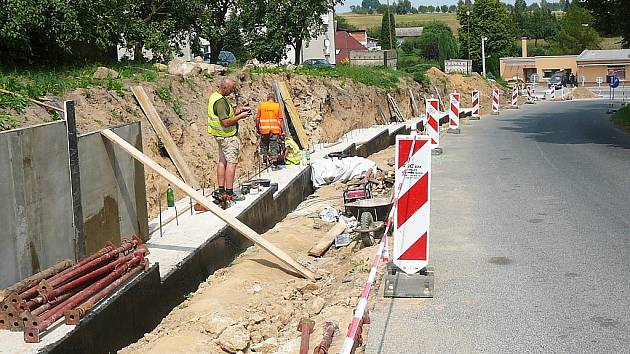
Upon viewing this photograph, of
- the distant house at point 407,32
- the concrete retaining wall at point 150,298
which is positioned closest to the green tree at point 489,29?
the distant house at point 407,32

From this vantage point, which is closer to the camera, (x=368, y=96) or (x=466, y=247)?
(x=466, y=247)

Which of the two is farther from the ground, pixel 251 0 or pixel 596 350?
pixel 251 0

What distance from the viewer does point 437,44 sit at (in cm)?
9406

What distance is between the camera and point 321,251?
32.6ft

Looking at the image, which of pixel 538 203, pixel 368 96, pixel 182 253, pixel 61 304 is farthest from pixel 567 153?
pixel 61 304

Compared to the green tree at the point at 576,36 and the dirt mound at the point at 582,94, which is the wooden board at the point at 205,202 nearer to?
the dirt mound at the point at 582,94

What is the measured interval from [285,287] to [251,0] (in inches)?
1117

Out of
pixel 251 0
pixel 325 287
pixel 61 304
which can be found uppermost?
pixel 251 0

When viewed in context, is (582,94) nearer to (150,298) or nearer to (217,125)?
(217,125)

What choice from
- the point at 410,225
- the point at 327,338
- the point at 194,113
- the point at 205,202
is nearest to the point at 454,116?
the point at 194,113

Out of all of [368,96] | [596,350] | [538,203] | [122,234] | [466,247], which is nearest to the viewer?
[596,350]

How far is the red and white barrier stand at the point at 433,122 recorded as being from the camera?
1817 centimetres

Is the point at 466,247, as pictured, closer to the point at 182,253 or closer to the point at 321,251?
the point at 321,251

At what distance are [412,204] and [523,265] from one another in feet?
6.06
